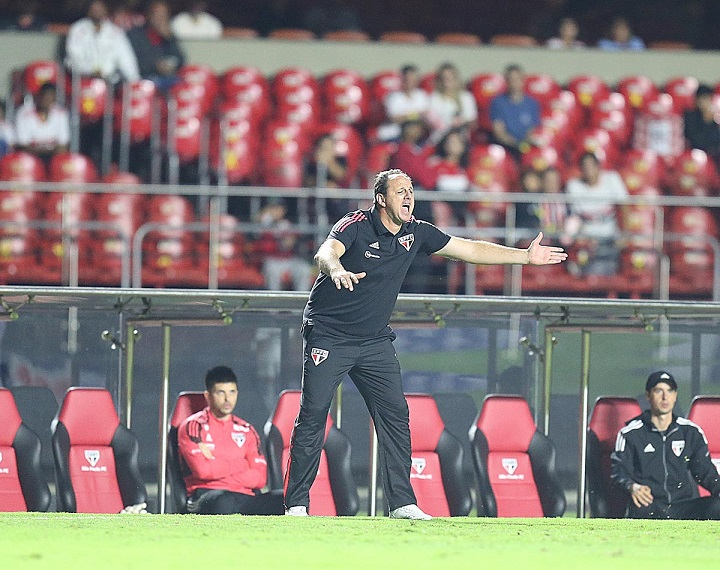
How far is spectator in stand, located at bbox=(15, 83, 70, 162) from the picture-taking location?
520 inches

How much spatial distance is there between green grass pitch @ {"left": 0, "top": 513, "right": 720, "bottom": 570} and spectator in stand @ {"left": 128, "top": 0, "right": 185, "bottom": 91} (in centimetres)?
800

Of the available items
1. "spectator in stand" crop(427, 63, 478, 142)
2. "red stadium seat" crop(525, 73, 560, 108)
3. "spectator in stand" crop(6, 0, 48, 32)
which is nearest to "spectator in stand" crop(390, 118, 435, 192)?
"spectator in stand" crop(427, 63, 478, 142)

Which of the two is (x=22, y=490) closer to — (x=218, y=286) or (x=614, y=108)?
(x=218, y=286)

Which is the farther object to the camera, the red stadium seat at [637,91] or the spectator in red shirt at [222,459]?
the red stadium seat at [637,91]

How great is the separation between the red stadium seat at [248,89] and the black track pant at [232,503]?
620cm

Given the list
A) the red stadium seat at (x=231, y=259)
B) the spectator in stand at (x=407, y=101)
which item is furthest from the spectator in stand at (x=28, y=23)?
the spectator in stand at (x=407, y=101)

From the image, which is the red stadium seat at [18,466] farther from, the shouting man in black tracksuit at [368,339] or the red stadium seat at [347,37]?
the red stadium seat at [347,37]

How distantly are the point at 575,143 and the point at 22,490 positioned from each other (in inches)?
294

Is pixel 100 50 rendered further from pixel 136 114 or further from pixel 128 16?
pixel 128 16

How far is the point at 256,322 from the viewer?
10.2 metres

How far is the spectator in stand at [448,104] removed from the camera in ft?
44.9

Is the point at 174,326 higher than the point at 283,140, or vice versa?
the point at 283,140

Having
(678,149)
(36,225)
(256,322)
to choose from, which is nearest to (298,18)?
(678,149)

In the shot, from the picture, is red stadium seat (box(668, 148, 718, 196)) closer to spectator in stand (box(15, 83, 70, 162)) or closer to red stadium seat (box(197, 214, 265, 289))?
red stadium seat (box(197, 214, 265, 289))
